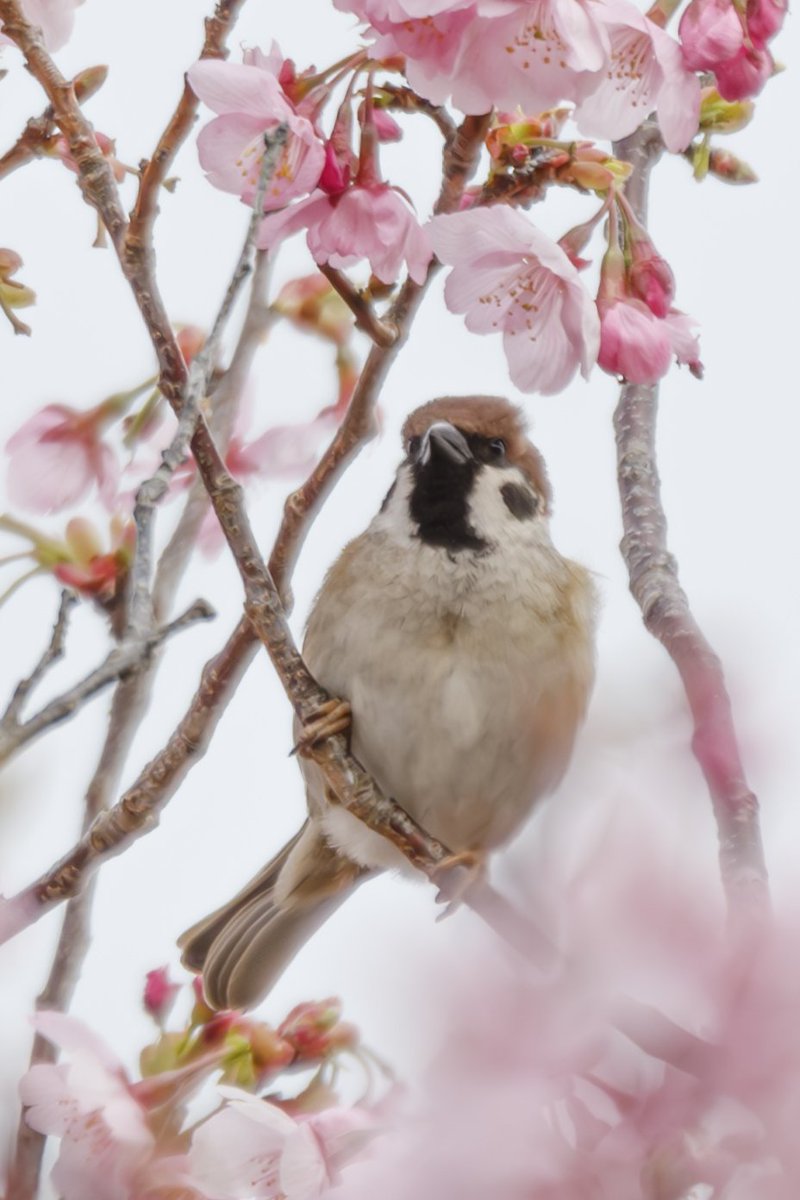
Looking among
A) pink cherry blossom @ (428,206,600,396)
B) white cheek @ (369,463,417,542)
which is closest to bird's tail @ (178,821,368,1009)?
white cheek @ (369,463,417,542)

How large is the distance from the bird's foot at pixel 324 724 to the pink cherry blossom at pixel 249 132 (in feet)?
2.07

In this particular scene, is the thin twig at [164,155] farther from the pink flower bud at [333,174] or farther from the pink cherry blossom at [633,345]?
the pink cherry blossom at [633,345]

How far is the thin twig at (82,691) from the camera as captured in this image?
109 centimetres

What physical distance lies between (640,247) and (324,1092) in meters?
1.00

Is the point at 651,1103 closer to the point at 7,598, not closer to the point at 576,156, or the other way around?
the point at 576,156

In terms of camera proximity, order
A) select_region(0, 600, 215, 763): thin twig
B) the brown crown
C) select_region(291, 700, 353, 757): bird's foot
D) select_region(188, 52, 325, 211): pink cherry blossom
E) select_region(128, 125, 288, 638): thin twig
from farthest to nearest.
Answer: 1. the brown crown
2. select_region(291, 700, 353, 757): bird's foot
3. select_region(188, 52, 325, 211): pink cherry blossom
4. select_region(128, 125, 288, 638): thin twig
5. select_region(0, 600, 215, 763): thin twig

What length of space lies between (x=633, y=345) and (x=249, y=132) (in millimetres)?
449

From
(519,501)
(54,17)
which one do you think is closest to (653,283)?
(54,17)

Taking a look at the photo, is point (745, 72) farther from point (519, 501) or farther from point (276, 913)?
point (276, 913)

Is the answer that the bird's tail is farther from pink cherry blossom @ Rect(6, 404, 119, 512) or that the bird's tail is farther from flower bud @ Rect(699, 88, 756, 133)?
flower bud @ Rect(699, 88, 756, 133)

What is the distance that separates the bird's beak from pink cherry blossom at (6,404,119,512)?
2.14 ft

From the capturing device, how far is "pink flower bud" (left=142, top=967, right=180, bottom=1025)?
1.90 meters

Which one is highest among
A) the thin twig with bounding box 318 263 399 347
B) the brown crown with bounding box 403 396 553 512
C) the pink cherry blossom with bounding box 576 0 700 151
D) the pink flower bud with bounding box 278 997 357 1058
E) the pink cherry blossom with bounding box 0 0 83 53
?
the brown crown with bounding box 403 396 553 512

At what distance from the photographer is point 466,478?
271cm
